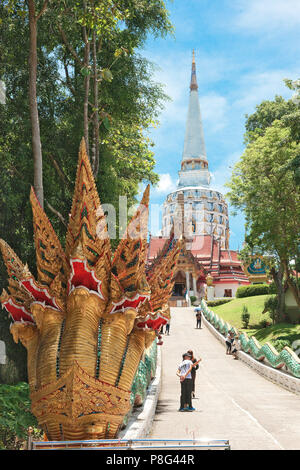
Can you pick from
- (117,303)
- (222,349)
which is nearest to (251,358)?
(222,349)

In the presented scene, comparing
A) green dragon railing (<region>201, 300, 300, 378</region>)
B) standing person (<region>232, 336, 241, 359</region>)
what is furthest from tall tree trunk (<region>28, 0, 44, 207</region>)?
standing person (<region>232, 336, 241, 359</region>)

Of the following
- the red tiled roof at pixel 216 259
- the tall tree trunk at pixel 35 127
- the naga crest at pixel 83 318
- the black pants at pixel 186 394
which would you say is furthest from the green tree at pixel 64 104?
the red tiled roof at pixel 216 259

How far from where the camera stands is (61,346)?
4102 mm

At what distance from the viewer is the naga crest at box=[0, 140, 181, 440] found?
3896mm

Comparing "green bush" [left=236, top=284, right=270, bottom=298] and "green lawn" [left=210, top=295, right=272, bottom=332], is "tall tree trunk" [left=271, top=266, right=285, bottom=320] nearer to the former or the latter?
"green lawn" [left=210, top=295, right=272, bottom=332]

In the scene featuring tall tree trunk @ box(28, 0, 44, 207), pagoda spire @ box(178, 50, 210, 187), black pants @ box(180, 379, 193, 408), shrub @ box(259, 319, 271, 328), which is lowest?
shrub @ box(259, 319, 271, 328)

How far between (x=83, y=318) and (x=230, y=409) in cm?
679

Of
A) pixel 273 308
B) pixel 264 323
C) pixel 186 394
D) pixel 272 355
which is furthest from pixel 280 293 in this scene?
pixel 186 394

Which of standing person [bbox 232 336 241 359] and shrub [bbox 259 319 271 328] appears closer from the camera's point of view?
standing person [bbox 232 336 241 359]

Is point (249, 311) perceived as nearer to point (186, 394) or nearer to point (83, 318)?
point (186, 394)

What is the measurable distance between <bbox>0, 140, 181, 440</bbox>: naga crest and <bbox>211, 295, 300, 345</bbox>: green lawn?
1674cm

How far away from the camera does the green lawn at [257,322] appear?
2256 cm

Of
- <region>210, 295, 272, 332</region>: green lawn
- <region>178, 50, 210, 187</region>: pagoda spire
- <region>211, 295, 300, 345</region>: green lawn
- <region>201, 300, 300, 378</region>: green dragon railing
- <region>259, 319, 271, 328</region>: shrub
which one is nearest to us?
<region>201, 300, 300, 378</region>: green dragon railing

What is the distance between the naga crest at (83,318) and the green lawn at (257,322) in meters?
16.7
